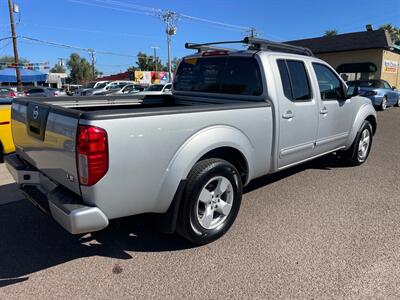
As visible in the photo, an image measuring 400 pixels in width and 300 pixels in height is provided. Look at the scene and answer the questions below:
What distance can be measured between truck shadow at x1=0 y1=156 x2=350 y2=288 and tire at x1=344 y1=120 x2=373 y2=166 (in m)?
3.84

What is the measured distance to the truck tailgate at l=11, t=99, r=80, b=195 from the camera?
2.64 meters

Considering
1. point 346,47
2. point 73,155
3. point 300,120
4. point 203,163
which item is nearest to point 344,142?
point 300,120

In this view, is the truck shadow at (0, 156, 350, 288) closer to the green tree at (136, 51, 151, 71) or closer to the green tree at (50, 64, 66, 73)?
the green tree at (136, 51, 151, 71)

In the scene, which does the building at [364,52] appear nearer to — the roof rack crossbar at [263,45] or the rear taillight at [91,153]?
the roof rack crossbar at [263,45]

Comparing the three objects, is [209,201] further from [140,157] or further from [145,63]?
[145,63]

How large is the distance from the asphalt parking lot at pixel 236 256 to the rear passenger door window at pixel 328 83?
4.85 ft

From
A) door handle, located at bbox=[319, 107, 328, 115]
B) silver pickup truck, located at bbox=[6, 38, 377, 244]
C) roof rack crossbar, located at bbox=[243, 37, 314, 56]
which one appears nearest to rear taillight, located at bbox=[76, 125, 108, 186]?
silver pickup truck, located at bbox=[6, 38, 377, 244]

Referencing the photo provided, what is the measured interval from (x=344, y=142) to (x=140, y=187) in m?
4.06

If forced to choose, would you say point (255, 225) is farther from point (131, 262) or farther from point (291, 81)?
point (291, 81)

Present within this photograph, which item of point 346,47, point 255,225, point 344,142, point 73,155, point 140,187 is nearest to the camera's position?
point 73,155

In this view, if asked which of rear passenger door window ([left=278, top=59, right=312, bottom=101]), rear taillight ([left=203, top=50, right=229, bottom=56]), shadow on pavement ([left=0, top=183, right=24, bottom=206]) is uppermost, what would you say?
rear taillight ([left=203, top=50, right=229, bottom=56])

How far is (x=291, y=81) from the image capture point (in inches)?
171

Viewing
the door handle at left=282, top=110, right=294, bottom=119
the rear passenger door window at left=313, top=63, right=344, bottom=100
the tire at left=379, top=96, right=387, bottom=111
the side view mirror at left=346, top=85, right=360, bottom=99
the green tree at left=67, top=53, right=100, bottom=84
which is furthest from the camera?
the green tree at left=67, top=53, right=100, bottom=84

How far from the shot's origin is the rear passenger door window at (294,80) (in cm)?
424
